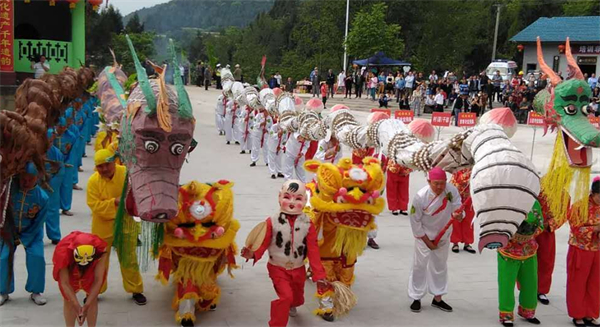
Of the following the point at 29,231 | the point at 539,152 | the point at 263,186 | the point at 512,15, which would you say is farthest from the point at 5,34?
the point at 512,15

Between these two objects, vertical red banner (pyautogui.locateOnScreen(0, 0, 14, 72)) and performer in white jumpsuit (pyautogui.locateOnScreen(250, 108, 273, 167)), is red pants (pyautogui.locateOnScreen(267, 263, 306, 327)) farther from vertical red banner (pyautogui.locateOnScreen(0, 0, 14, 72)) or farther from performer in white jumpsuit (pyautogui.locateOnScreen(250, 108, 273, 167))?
vertical red banner (pyautogui.locateOnScreen(0, 0, 14, 72))

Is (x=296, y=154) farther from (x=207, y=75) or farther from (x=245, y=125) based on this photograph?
(x=207, y=75)

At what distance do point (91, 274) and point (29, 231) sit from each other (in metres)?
1.16

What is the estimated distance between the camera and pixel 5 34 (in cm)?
1419

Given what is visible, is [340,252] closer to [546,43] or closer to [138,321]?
[138,321]

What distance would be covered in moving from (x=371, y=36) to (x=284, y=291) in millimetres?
23241

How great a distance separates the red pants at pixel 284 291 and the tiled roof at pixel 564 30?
26.0m

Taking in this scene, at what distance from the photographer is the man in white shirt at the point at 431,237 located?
563cm

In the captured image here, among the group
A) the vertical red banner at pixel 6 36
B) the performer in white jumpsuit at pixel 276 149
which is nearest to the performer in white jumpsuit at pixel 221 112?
the performer in white jumpsuit at pixel 276 149

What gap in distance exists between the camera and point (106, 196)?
5414 millimetres

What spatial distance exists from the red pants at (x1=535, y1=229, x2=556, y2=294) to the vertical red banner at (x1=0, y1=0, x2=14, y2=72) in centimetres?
1269

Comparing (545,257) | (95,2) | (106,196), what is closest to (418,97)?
(95,2)

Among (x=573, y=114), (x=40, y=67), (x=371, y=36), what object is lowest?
(x=573, y=114)

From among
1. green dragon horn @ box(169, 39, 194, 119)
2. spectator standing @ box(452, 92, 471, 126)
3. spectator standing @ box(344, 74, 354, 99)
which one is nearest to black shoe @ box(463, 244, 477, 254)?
green dragon horn @ box(169, 39, 194, 119)
